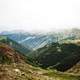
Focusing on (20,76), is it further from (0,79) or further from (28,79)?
(0,79)

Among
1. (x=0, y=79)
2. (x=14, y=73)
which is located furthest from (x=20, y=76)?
(x=0, y=79)

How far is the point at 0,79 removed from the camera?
164 metres

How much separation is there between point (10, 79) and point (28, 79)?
2098 centimetres

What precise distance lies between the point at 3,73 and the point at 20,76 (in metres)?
15.1

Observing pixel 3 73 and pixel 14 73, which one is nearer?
pixel 3 73

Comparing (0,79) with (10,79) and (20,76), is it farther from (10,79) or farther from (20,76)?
(20,76)

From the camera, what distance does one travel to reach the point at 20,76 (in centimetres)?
18412

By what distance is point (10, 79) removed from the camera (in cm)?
17025

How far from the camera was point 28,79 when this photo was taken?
188m

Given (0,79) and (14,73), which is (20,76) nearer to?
(14,73)

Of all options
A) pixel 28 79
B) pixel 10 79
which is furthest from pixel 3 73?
pixel 28 79

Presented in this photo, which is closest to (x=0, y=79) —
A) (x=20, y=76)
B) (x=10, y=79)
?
(x=10, y=79)

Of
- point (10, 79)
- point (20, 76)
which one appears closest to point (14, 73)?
point (20, 76)

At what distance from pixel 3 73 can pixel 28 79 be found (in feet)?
72.5
